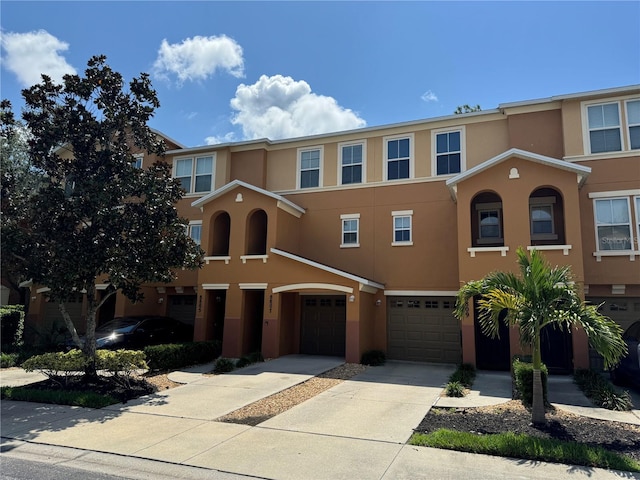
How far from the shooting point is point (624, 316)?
47.4 ft

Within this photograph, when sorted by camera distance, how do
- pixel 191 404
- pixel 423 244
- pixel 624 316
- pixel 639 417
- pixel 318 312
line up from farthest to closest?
1. pixel 318 312
2. pixel 423 244
3. pixel 624 316
4. pixel 191 404
5. pixel 639 417

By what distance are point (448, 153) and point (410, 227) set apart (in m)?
3.21

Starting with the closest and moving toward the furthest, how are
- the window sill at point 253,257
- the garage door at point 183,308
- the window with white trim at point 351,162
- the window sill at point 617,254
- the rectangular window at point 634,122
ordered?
the window sill at point 617,254 → the rectangular window at point 634,122 → the window sill at point 253,257 → the window with white trim at point 351,162 → the garage door at point 183,308

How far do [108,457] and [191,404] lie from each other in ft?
10.8

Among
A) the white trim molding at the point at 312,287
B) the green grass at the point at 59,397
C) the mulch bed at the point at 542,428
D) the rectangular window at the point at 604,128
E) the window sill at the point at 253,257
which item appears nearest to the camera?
the mulch bed at the point at 542,428

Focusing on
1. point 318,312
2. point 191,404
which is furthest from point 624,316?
point 191,404

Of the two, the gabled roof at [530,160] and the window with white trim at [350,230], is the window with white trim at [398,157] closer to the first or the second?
the window with white trim at [350,230]

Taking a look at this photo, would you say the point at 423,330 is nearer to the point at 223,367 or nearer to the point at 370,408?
the point at 223,367

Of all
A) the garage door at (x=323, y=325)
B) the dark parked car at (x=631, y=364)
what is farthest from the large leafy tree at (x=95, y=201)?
the dark parked car at (x=631, y=364)

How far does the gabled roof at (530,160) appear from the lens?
13.7 m

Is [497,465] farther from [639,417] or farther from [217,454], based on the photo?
[639,417]

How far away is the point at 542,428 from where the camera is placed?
7.61m

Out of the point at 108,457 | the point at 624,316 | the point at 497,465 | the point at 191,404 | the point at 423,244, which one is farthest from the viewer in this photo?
the point at 423,244

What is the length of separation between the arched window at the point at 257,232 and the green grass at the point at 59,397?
8.64 metres
